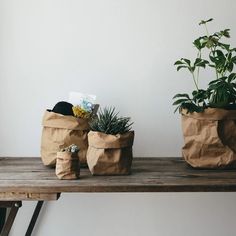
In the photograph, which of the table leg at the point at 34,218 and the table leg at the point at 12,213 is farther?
the table leg at the point at 34,218

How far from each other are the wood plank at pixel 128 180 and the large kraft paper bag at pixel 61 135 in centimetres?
6

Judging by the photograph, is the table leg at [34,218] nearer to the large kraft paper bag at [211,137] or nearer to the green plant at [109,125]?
the green plant at [109,125]

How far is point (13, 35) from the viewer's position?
1442 mm

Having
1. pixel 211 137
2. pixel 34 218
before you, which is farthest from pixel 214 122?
pixel 34 218

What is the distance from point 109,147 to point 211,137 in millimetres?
376

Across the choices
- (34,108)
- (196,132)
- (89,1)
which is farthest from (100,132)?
(89,1)

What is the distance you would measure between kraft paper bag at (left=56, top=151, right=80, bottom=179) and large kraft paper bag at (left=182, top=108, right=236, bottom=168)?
43 cm

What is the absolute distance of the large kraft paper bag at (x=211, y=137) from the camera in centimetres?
119

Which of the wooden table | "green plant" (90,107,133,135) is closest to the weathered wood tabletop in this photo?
the wooden table

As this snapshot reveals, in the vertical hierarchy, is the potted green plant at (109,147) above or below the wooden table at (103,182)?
above

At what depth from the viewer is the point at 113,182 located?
1076mm

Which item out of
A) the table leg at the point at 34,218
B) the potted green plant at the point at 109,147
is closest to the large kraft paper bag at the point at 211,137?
the potted green plant at the point at 109,147

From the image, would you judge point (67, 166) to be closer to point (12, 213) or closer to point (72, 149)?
point (72, 149)

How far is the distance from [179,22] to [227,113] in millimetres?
501
